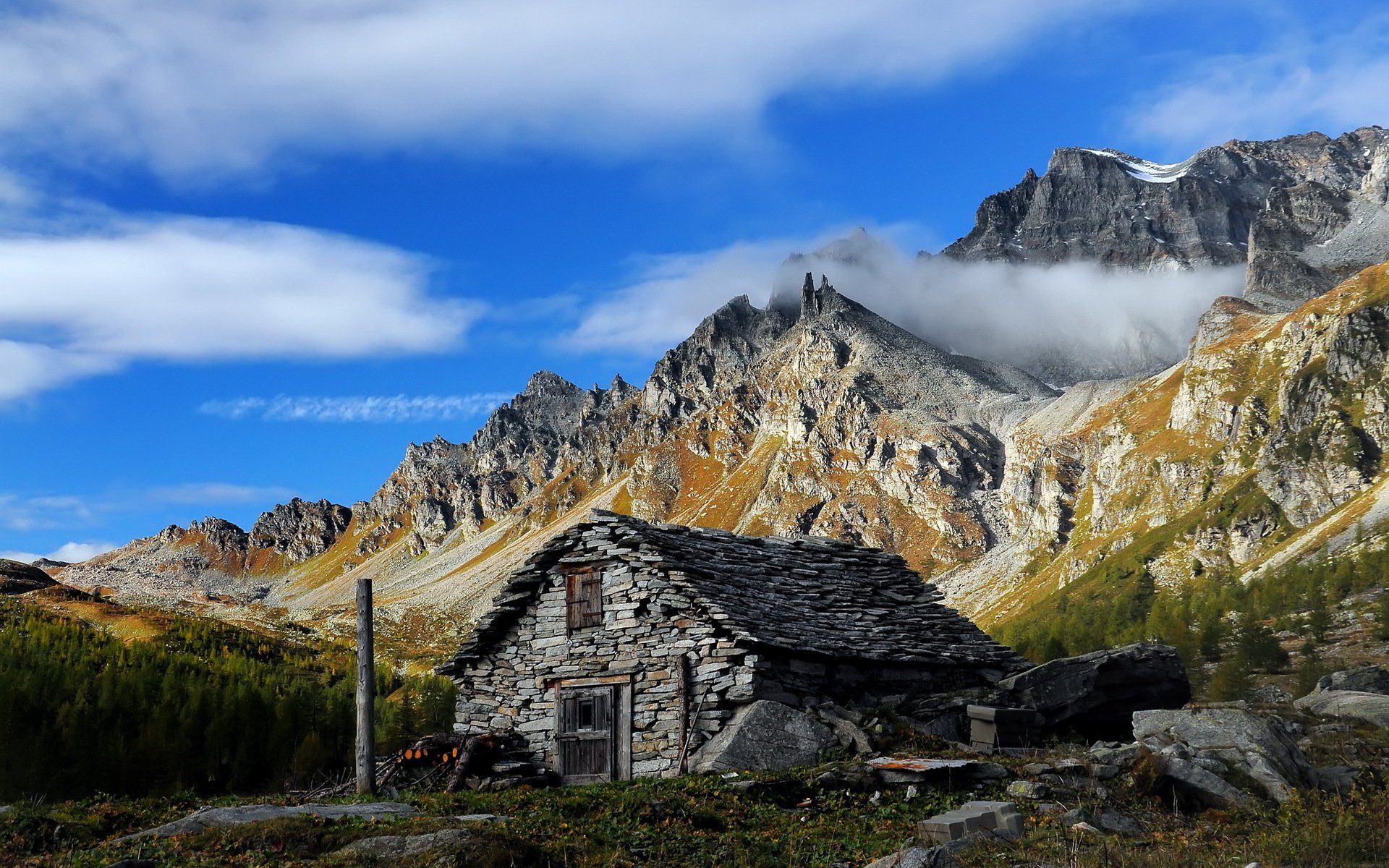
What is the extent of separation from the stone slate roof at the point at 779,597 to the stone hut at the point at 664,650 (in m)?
0.05

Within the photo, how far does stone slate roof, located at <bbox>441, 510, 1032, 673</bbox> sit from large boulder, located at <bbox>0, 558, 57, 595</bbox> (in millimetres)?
114503

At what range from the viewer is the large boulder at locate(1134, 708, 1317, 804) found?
1888cm

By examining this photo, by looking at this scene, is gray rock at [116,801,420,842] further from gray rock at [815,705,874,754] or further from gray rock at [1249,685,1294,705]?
gray rock at [1249,685,1294,705]

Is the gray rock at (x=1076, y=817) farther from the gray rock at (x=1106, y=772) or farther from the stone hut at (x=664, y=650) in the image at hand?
the stone hut at (x=664, y=650)

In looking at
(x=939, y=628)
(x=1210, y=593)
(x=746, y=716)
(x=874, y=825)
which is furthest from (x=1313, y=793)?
(x=1210, y=593)

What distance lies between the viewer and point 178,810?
17.2 m

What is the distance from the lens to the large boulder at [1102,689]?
25609 mm

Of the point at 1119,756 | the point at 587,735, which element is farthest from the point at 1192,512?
the point at 1119,756

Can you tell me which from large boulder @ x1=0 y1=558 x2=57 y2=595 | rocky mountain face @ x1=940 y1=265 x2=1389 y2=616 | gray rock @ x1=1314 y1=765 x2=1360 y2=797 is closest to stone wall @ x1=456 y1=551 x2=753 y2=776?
gray rock @ x1=1314 y1=765 x2=1360 y2=797

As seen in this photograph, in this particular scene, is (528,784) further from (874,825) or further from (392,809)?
(874,825)

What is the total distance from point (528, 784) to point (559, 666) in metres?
3.21

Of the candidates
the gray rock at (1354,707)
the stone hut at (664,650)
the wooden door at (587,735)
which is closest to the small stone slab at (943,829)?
the stone hut at (664,650)

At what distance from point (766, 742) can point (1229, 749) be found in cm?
843

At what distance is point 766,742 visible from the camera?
72.4 ft
